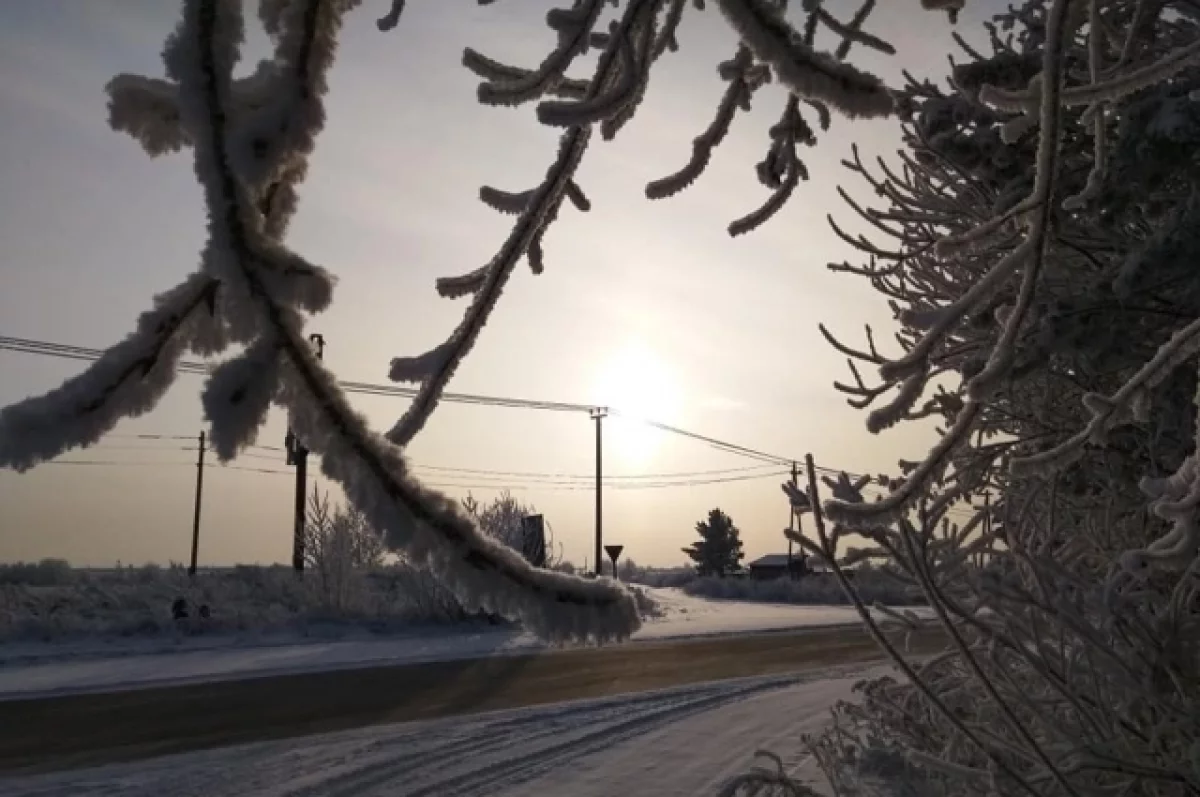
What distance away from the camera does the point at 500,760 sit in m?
10.2

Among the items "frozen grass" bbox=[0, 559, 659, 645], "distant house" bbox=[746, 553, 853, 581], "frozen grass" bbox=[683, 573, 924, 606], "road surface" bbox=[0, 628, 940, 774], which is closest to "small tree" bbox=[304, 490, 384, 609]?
"frozen grass" bbox=[0, 559, 659, 645]

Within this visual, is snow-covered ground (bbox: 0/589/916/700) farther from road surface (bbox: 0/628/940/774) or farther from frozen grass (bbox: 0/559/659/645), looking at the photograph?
frozen grass (bbox: 0/559/659/645)

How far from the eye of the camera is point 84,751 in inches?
424

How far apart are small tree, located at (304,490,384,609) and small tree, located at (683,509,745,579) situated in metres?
46.3

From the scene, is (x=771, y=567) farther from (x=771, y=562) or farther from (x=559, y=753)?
(x=559, y=753)

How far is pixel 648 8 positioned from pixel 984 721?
3.06m

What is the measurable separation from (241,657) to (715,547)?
56.7 meters

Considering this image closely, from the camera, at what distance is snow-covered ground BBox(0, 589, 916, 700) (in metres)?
16.1

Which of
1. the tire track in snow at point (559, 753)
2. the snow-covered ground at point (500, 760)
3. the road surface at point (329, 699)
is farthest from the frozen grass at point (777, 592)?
the snow-covered ground at point (500, 760)

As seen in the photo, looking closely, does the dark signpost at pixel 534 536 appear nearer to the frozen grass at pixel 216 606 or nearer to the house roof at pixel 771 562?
the frozen grass at pixel 216 606

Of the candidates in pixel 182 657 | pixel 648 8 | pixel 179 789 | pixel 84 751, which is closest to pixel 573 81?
pixel 648 8

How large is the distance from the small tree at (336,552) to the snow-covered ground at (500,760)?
15.9 meters

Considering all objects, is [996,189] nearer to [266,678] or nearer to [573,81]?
[573,81]

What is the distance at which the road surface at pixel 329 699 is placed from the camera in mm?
11266
